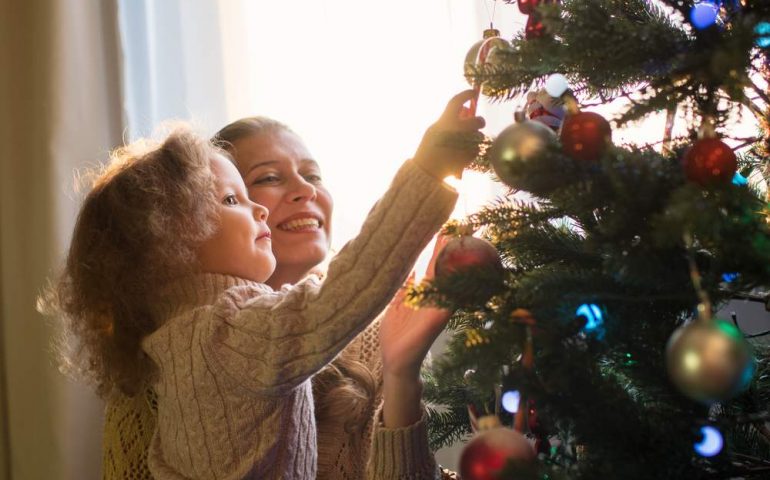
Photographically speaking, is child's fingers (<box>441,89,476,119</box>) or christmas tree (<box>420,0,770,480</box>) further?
child's fingers (<box>441,89,476,119</box>)

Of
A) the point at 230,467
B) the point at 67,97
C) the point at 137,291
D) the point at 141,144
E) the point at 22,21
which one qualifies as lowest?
the point at 230,467

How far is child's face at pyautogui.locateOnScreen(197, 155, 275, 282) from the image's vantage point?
1063mm

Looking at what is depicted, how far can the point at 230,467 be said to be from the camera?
94 cm

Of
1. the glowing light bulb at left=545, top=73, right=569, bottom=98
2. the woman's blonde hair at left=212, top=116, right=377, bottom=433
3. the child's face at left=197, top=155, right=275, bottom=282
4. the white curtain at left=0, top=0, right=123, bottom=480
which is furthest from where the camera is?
the white curtain at left=0, top=0, right=123, bottom=480

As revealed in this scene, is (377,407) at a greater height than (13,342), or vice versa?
(13,342)

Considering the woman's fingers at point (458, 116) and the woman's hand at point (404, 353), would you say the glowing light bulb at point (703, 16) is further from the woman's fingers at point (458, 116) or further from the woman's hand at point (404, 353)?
the woman's hand at point (404, 353)

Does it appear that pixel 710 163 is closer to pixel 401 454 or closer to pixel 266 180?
pixel 401 454

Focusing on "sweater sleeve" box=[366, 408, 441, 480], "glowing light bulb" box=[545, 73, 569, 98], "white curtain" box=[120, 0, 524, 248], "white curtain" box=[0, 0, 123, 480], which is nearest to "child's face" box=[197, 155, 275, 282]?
"sweater sleeve" box=[366, 408, 441, 480]

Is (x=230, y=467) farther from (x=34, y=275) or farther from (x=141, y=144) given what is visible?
(x=34, y=275)

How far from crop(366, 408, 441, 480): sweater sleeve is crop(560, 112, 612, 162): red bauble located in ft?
1.73

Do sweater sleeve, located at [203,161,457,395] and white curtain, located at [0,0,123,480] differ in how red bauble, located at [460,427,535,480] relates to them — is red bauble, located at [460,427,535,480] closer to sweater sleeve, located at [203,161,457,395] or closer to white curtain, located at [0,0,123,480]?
sweater sleeve, located at [203,161,457,395]

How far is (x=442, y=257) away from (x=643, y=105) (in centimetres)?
22

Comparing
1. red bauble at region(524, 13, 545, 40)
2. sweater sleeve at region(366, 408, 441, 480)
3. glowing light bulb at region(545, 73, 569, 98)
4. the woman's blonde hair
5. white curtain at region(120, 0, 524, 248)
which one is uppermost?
white curtain at region(120, 0, 524, 248)

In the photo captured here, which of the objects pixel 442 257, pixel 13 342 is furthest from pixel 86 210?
pixel 13 342
